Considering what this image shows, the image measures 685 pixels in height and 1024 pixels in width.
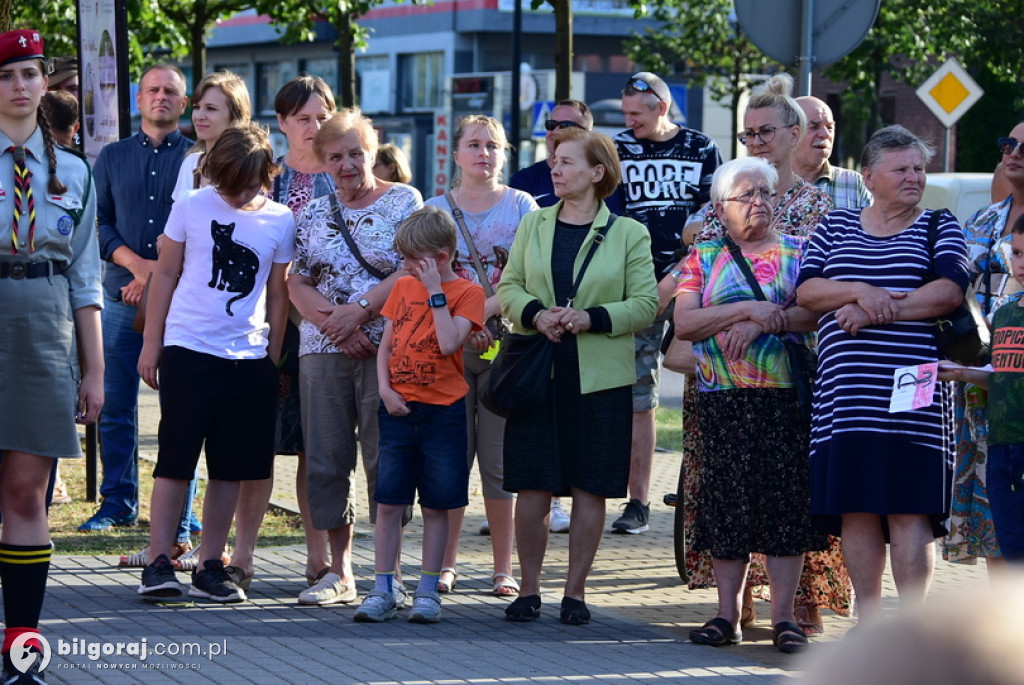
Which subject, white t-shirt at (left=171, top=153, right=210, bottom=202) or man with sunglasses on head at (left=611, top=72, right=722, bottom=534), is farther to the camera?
man with sunglasses on head at (left=611, top=72, right=722, bottom=534)

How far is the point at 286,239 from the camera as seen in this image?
630cm

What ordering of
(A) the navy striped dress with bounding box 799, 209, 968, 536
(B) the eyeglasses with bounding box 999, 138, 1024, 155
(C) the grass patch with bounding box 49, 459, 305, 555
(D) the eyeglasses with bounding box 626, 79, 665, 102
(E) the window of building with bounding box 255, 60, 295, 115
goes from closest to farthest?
(A) the navy striped dress with bounding box 799, 209, 968, 536 → (B) the eyeglasses with bounding box 999, 138, 1024, 155 → (C) the grass patch with bounding box 49, 459, 305, 555 → (D) the eyeglasses with bounding box 626, 79, 665, 102 → (E) the window of building with bounding box 255, 60, 295, 115

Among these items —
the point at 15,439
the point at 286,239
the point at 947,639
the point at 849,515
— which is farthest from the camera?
the point at 286,239

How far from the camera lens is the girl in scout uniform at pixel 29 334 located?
4.73m

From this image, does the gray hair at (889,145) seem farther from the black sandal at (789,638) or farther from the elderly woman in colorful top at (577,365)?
the black sandal at (789,638)

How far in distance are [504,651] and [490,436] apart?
135 centimetres

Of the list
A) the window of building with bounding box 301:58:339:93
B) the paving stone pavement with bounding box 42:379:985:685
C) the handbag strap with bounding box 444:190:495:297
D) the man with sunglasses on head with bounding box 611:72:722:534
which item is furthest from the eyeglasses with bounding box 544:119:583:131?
the window of building with bounding box 301:58:339:93

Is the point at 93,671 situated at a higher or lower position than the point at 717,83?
lower

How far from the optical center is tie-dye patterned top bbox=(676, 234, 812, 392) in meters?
5.66

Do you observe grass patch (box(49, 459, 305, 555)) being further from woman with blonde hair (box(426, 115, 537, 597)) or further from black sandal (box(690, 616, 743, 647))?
black sandal (box(690, 616, 743, 647))

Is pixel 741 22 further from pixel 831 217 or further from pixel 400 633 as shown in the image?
pixel 400 633

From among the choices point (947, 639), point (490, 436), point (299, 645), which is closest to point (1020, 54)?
point (490, 436)

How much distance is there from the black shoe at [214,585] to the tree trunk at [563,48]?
7.42 meters

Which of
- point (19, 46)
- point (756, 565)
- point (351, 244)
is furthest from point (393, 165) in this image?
point (19, 46)
